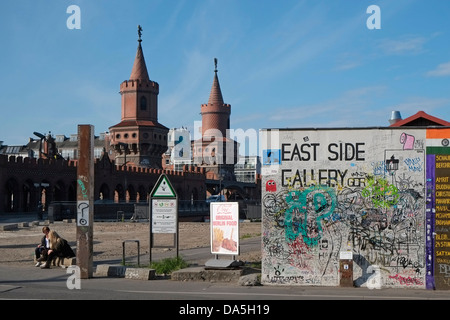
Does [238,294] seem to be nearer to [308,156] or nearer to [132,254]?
[308,156]

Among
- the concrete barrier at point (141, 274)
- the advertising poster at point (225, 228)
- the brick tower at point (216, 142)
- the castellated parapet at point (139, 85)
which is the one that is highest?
the castellated parapet at point (139, 85)

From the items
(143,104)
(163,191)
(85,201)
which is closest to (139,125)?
(143,104)

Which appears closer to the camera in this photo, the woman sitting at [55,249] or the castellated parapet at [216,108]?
the woman sitting at [55,249]

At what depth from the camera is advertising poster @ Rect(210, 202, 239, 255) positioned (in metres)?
14.2

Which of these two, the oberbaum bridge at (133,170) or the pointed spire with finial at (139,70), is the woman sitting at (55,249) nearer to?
the oberbaum bridge at (133,170)

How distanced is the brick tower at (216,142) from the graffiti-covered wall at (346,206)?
103 metres

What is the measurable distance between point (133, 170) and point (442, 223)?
71.2 m

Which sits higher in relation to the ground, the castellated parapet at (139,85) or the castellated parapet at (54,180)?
the castellated parapet at (139,85)

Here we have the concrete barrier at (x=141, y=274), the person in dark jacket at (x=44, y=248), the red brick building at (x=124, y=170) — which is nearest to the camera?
the concrete barrier at (x=141, y=274)

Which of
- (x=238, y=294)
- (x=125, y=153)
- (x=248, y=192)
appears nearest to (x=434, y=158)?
(x=238, y=294)

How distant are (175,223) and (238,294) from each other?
4.14 metres

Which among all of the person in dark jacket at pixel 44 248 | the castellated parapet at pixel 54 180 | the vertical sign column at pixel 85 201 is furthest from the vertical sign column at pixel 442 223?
the castellated parapet at pixel 54 180

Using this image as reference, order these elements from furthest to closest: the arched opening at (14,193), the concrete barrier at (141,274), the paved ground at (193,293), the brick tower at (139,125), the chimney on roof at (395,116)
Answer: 1. the brick tower at (139,125)
2. the arched opening at (14,193)
3. the chimney on roof at (395,116)
4. the concrete barrier at (141,274)
5. the paved ground at (193,293)

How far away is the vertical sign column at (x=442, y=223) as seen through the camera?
38.9ft
